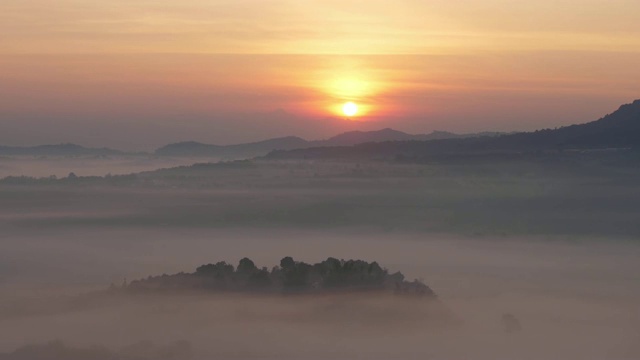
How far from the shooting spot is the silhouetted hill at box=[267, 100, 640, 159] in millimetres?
144875

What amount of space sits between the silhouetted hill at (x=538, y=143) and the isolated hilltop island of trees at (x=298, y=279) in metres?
81.4

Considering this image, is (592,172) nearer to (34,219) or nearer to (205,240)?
(205,240)

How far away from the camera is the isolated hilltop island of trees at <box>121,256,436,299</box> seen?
62094mm

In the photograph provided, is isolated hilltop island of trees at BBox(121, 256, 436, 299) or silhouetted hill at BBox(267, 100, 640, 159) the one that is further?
silhouetted hill at BBox(267, 100, 640, 159)

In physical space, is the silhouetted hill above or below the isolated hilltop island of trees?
above

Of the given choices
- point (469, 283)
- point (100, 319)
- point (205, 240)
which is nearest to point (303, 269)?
point (100, 319)

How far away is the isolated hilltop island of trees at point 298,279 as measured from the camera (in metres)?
62.1

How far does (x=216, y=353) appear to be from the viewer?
53.9m

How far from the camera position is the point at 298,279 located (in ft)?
207

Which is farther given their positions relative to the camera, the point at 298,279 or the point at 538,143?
the point at 538,143

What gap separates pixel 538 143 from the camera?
152375 mm

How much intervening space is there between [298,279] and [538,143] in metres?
94.1

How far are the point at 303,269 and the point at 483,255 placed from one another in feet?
203

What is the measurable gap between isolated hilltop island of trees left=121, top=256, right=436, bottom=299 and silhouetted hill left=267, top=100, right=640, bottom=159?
81.4 metres
